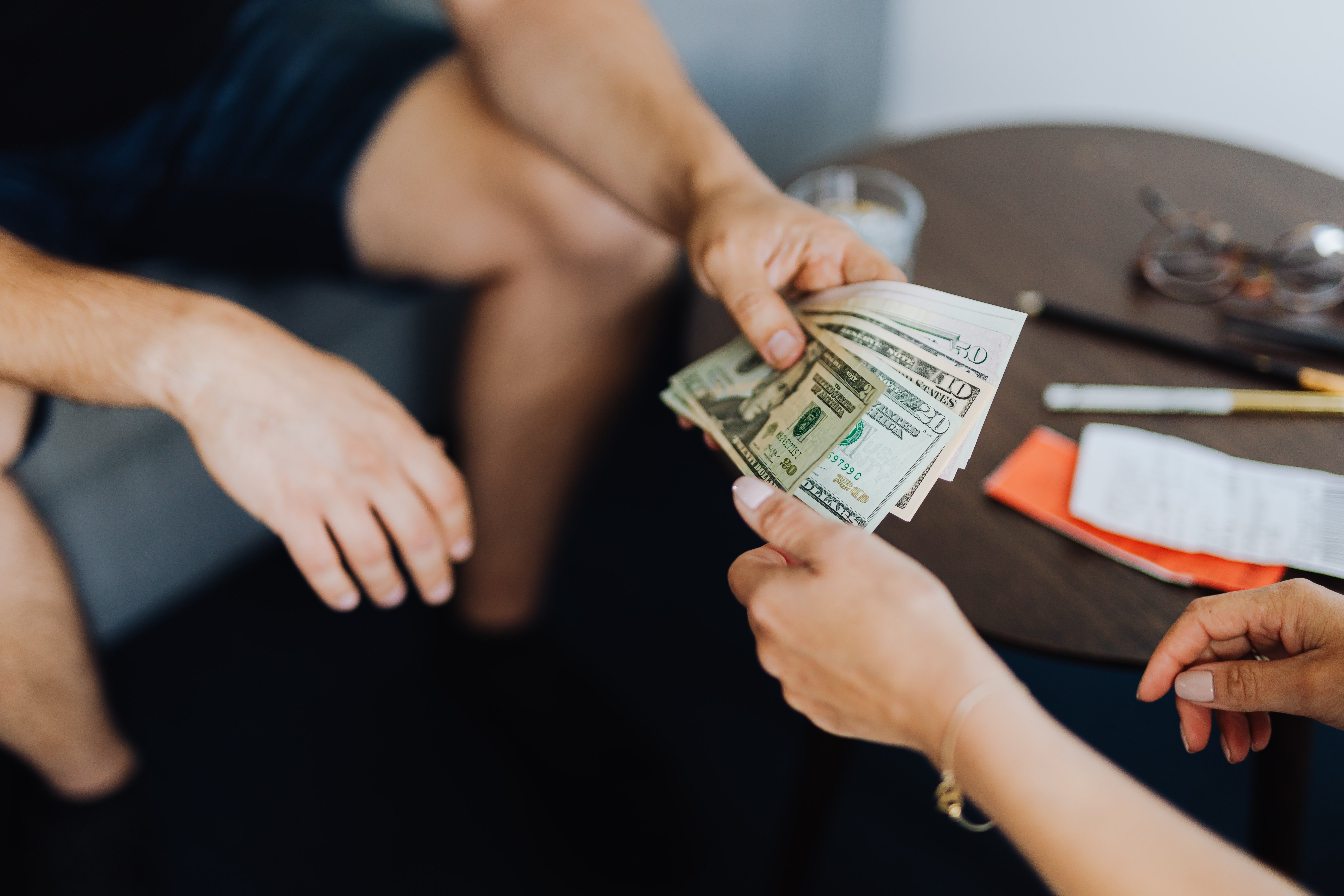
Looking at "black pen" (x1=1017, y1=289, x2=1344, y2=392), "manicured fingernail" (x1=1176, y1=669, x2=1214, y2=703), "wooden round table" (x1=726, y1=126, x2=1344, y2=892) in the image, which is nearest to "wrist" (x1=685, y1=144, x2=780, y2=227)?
"wooden round table" (x1=726, y1=126, x2=1344, y2=892)

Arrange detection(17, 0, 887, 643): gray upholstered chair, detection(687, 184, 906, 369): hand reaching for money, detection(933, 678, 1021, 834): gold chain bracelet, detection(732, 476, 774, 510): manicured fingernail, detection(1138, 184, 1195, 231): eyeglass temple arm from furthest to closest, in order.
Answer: detection(17, 0, 887, 643): gray upholstered chair
detection(1138, 184, 1195, 231): eyeglass temple arm
detection(687, 184, 906, 369): hand reaching for money
detection(732, 476, 774, 510): manicured fingernail
detection(933, 678, 1021, 834): gold chain bracelet

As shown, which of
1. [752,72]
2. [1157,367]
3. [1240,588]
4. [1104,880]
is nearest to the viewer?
[1104,880]

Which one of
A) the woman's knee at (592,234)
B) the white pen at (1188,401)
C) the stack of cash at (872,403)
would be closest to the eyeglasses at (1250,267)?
the white pen at (1188,401)

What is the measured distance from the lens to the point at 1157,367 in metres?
0.75

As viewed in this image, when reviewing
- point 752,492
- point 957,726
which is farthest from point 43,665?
point 957,726

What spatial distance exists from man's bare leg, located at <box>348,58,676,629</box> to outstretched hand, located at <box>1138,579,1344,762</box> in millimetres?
695

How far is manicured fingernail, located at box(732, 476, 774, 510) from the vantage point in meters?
0.53

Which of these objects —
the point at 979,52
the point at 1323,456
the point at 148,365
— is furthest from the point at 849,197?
the point at 979,52

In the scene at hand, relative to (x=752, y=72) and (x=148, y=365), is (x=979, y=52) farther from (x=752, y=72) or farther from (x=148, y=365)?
(x=148, y=365)

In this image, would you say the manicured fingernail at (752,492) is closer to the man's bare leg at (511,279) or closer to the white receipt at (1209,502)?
the white receipt at (1209,502)

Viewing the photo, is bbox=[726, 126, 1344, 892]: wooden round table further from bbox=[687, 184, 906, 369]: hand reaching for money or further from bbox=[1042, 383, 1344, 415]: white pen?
bbox=[687, 184, 906, 369]: hand reaching for money

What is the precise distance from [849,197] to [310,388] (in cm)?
56

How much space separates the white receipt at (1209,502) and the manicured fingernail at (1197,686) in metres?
0.13

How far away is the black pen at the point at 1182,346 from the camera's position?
2.32 ft
